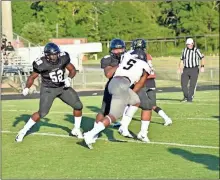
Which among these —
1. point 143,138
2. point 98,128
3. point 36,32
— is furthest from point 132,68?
point 36,32

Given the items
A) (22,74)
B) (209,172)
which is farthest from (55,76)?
(22,74)

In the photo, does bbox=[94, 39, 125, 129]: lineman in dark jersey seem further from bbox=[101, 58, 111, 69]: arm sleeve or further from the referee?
the referee

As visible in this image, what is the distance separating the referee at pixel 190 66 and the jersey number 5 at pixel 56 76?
22.5 ft

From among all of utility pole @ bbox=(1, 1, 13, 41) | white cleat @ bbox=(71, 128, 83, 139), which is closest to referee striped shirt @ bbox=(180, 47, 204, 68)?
white cleat @ bbox=(71, 128, 83, 139)

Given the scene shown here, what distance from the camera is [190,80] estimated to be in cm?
1530

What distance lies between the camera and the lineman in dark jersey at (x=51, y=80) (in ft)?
28.7

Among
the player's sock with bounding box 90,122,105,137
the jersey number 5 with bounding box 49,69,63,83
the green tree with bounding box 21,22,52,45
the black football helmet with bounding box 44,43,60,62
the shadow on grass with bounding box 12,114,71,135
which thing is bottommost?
the shadow on grass with bounding box 12,114,71,135

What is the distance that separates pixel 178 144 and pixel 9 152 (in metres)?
2.46

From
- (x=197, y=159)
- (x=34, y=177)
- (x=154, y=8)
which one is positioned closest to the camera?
(x=34, y=177)

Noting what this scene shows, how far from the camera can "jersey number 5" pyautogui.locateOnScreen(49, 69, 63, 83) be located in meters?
Result: 8.83

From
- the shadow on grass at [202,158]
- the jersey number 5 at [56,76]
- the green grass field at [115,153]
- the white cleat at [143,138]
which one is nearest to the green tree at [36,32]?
the green grass field at [115,153]

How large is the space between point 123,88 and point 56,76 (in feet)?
4.23

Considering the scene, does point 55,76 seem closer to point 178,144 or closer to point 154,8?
Answer: point 178,144

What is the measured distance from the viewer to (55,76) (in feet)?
29.0
